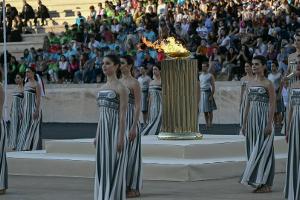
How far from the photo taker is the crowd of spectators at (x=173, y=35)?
32.0m

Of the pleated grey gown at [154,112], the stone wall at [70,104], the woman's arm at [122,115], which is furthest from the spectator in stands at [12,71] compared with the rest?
the woman's arm at [122,115]

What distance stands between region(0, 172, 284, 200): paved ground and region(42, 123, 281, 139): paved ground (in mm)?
10054

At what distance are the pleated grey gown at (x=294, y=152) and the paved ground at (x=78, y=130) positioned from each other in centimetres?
1327

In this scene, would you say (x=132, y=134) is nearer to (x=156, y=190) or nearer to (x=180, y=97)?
(x=156, y=190)

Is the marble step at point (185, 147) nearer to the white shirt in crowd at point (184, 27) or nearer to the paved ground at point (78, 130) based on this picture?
the paved ground at point (78, 130)

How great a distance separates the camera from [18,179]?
1791 cm

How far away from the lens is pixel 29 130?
23.5 meters

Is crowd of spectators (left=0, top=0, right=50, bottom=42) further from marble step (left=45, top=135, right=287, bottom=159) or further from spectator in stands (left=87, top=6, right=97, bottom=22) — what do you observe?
marble step (left=45, top=135, right=287, bottom=159)

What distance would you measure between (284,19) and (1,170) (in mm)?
18606

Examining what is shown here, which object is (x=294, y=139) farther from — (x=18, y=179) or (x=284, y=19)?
(x=284, y=19)

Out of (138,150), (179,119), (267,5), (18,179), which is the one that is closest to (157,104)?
(179,119)

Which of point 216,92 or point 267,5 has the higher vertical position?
point 267,5

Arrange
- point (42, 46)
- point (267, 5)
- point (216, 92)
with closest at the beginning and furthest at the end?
point (216, 92) → point (267, 5) → point (42, 46)

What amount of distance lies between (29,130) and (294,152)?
11351mm
